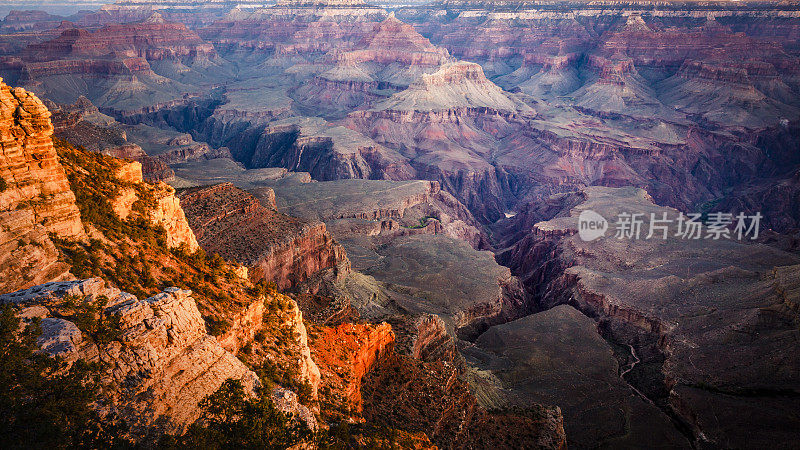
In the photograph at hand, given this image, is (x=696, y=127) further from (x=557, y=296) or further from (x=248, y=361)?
(x=248, y=361)

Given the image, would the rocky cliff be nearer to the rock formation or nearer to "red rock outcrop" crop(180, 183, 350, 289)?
"red rock outcrop" crop(180, 183, 350, 289)

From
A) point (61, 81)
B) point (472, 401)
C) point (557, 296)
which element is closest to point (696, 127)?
point (557, 296)

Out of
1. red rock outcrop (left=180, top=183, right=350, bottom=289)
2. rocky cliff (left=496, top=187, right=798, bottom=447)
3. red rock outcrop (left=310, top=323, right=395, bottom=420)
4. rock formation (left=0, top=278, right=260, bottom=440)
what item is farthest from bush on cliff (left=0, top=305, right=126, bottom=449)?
rocky cliff (left=496, top=187, right=798, bottom=447)

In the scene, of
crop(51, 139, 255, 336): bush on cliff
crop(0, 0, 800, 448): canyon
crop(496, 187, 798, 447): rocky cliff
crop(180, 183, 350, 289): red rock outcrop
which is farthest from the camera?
crop(180, 183, 350, 289): red rock outcrop

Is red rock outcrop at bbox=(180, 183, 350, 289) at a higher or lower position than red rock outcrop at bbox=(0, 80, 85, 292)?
lower

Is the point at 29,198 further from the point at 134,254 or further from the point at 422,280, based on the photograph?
the point at 422,280

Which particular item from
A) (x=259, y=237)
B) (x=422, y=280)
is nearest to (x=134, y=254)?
(x=259, y=237)

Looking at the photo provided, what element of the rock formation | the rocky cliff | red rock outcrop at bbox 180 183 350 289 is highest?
the rock formation

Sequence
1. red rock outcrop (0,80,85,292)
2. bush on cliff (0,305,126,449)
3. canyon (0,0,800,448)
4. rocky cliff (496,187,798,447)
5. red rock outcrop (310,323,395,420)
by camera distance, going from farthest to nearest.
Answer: rocky cliff (496,187,798,447) < red rock outcrop (310,323,395,420) < canyon (0,0,800,448) < red rock outcrop (0,80,85,292) < bush on cliff (0,305,126,449)
